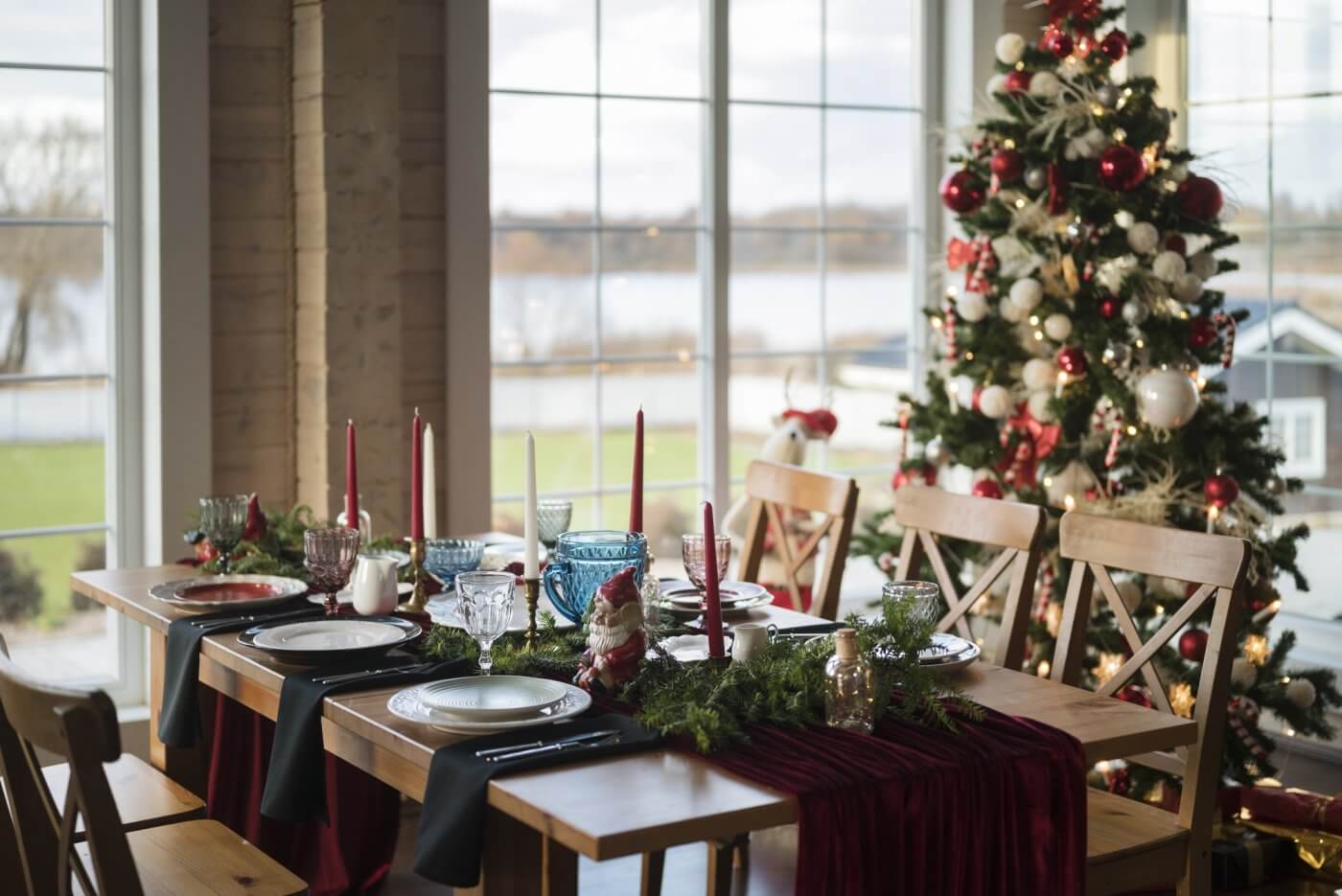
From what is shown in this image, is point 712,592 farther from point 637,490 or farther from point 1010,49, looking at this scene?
point 1010,49

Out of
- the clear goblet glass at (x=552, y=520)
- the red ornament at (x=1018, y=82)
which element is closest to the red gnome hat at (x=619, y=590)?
the clear goblet glass at (x=552, y=520)

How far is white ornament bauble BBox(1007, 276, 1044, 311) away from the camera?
388 centimetres

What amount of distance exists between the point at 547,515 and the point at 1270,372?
2635mm

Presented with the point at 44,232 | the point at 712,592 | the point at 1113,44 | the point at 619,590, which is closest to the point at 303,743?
the point at 619,590

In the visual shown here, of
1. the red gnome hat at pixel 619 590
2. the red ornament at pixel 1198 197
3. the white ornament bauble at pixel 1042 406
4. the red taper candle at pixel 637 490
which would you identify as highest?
the red ornament at pixel 1198 197

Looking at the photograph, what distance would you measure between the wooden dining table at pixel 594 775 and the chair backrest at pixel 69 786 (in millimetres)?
342

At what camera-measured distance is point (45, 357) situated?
3.81m

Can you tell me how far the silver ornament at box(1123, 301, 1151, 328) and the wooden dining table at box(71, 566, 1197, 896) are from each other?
1.55 m

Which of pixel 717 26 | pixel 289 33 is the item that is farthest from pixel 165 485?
pixel 717 26

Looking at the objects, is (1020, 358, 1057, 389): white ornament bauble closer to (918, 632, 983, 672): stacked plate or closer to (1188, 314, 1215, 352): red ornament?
(1188, 314, 1215, 352): red ornament

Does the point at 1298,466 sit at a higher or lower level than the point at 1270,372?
lower

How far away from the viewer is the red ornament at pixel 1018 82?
4.00 metres

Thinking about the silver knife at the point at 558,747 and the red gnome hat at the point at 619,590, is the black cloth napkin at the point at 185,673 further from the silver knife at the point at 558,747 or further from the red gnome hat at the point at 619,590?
the silver knife at the point at 558,747

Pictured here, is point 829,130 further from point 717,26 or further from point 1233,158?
point 1233,158
